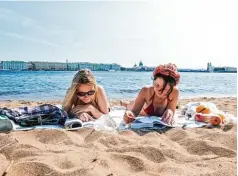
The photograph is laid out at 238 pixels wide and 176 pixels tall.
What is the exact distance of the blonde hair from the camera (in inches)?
166

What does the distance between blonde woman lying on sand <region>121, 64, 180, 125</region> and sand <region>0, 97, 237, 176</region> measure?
25.5 inches

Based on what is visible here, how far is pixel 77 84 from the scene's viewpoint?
4.26 metres

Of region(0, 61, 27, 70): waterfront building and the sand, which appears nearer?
the sand

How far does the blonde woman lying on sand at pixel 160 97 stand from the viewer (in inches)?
159

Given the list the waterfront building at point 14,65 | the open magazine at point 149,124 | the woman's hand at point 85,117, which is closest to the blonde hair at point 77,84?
the woman's hand at point 85,117

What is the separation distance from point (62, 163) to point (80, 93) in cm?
210

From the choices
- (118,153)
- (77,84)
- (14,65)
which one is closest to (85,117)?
(77,84)

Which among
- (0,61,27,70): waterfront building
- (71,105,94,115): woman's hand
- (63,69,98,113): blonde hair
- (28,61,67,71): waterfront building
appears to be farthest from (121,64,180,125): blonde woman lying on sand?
(28,61,67,71): waterfront building

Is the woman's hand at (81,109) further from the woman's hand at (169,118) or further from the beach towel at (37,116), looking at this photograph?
the woman's hand at (169,118)

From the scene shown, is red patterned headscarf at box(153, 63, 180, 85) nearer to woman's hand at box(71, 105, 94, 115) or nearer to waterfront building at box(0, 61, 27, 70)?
woman's hand at box(71, 105, 94, 115)

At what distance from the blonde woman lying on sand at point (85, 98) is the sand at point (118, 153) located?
84 cm

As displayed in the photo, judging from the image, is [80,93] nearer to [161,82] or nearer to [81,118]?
[81,118]

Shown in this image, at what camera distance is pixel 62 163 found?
7.48ft

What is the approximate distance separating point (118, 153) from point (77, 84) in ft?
6.37
